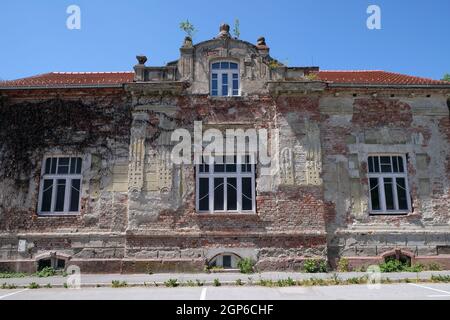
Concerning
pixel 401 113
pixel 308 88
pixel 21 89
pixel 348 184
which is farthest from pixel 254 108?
pixel 21 89

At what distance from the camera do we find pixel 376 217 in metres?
12.9

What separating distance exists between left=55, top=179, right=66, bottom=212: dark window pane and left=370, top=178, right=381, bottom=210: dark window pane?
10.2 m

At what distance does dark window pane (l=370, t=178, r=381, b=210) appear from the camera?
13109mm

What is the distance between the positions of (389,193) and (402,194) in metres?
0.44

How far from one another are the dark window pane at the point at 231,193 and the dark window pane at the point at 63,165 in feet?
17.9

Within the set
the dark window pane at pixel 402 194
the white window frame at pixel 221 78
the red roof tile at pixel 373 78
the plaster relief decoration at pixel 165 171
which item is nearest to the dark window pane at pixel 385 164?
the dark window pane at pixel 402 194

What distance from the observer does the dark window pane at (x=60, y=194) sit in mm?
13102

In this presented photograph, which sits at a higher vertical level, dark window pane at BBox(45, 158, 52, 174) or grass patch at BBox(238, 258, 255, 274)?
dark window pane at BBox(45, 158, 52, 174)

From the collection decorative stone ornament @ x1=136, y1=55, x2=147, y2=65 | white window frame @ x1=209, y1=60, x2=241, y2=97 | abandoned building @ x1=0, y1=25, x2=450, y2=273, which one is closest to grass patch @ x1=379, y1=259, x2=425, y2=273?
abandoned building @ x1=0, y1=25, x2=450, y2=273

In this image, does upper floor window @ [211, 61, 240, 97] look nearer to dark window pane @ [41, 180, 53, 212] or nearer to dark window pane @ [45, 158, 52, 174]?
dark window pane @ [45, 158, 52, 174]

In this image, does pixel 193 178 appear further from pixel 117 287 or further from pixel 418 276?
pixel 418 276

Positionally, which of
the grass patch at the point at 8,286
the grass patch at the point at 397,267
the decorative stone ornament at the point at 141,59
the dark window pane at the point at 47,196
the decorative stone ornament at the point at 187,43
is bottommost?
the grass patch at the point at 8,286

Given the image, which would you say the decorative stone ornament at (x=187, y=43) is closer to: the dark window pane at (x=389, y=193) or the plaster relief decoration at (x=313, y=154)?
the plaster relief decoration at (x=313, y=154)

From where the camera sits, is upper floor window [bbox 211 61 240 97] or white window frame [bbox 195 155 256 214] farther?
upper floor window [bbox 211 61 240 97]
